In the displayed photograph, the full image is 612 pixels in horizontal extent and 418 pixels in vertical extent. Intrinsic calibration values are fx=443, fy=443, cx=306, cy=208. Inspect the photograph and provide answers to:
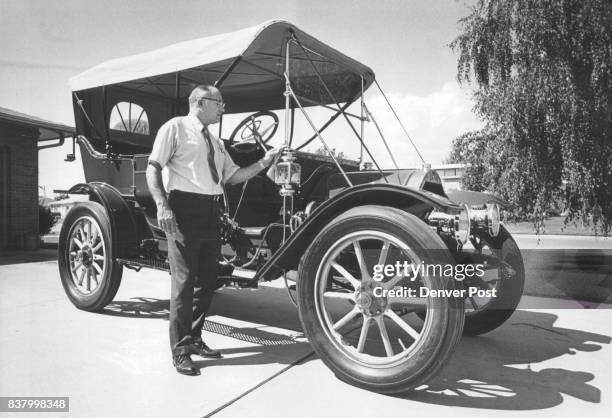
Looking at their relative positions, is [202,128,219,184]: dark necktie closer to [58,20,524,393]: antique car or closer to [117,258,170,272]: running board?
[58,20,524,393]: antique car

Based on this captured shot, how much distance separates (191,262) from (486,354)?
6.99 feet

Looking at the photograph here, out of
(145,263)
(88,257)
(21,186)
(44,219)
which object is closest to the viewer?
(145,263)

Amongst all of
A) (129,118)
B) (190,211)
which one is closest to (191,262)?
(190,211)

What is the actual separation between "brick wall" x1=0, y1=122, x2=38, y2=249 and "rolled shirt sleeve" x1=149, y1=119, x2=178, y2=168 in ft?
27.4

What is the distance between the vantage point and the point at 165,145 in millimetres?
2830

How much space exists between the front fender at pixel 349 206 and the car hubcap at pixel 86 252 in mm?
2053

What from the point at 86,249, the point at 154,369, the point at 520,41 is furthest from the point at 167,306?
the point at 520,41

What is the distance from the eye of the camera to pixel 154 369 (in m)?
2.73

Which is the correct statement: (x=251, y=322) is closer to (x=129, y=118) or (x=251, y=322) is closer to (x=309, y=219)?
(x=309, y=219)

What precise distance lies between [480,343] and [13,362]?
3.22 metres

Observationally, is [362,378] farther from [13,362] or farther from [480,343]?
[13,362]

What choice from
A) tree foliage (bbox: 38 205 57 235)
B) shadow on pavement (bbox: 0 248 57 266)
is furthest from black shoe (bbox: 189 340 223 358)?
tree foliage (bbox: 38 205 57 235)

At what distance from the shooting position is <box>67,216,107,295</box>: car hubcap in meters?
4.21

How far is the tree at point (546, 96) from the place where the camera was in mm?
5836
